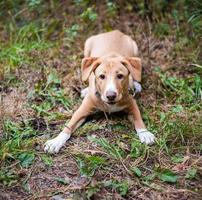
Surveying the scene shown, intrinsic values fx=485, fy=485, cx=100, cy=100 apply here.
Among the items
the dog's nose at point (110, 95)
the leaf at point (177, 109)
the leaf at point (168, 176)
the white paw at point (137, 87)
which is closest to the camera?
the leaf at point (168, 176)

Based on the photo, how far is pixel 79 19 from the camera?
693 cm

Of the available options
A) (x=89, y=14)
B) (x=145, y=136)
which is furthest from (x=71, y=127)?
(x=89, y=14)

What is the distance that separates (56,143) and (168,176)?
1159 mm

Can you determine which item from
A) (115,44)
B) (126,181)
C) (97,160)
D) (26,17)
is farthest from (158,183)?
(26,17)

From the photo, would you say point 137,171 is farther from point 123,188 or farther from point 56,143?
point 56,143

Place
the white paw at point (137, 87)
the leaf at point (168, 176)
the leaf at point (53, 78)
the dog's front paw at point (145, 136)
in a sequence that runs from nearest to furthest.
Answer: the leaf at point (168, 176) → the dog's front paw at point (145, 136) → the white paw at point (137, 87) → the leaf at point (53, 78)

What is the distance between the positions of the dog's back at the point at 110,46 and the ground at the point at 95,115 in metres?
0.31

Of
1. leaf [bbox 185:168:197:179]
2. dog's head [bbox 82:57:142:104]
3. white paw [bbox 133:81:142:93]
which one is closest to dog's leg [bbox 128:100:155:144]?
dog's head [bbox 82:57:142:104]

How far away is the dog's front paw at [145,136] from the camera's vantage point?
4.72 metres

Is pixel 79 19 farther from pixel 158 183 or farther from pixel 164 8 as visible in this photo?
pixel 158 183

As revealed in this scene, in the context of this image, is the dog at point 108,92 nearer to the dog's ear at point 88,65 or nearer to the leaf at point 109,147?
the dog's ear at point 88,65

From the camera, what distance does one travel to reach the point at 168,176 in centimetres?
421

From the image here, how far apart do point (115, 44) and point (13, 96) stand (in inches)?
52.6

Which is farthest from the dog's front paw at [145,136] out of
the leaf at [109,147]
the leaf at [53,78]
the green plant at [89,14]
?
the green plant at [89,14]
